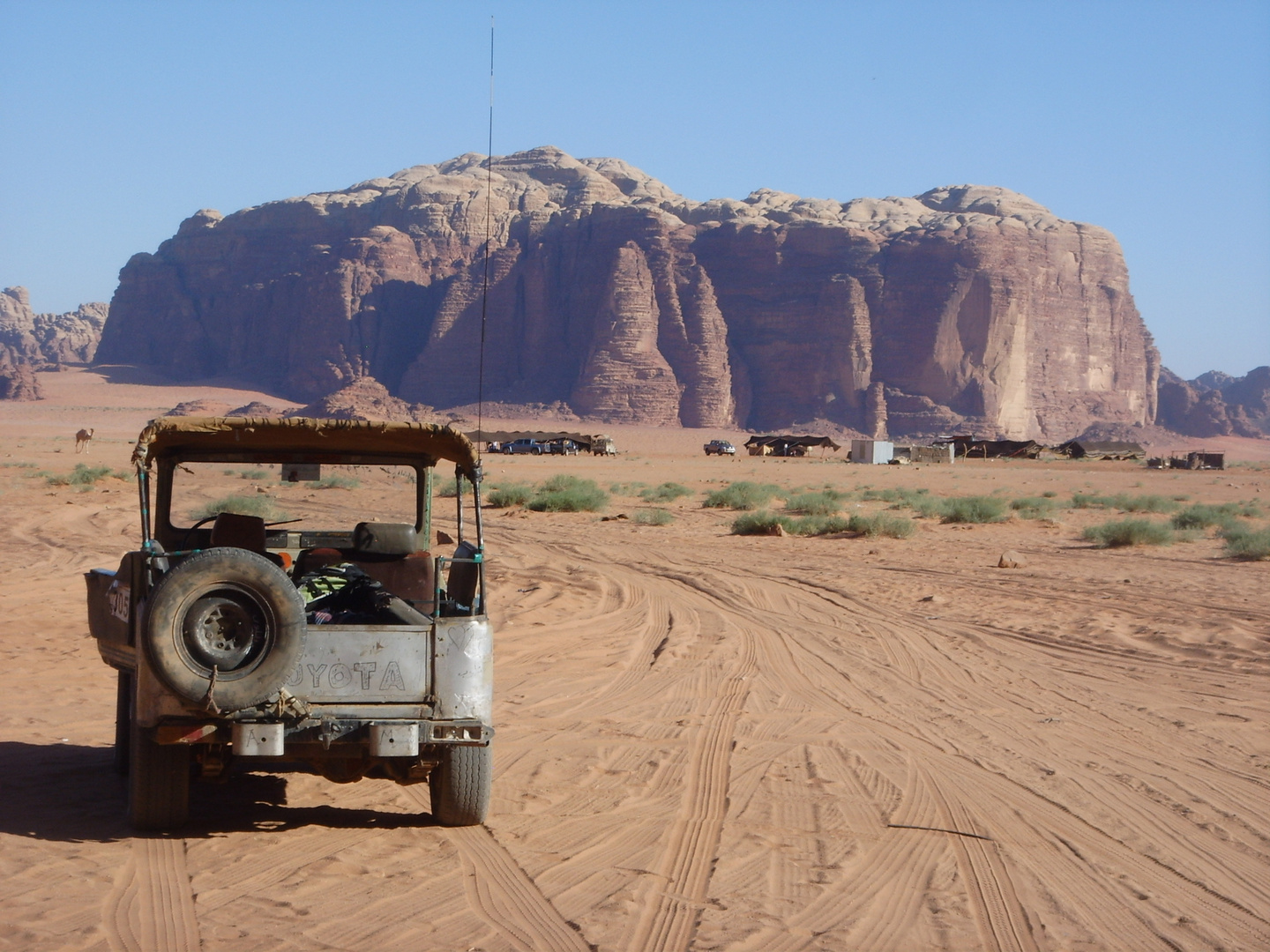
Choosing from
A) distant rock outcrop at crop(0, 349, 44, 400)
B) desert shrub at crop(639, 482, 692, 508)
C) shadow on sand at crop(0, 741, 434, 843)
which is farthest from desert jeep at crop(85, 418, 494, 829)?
distant rock outcrop at crop(0, 349, 44, 400)

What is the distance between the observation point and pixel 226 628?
5016mm

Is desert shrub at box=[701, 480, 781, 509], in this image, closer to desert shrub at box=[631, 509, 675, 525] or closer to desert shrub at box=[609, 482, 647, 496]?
desert shrub at box=[631, 509, 675, 525]

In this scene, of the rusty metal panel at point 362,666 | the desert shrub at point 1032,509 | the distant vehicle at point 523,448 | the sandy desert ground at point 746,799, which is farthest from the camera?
the distant vehicle at point 523,448

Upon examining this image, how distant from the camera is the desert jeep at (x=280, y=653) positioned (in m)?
4.94

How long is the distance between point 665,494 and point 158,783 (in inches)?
1171

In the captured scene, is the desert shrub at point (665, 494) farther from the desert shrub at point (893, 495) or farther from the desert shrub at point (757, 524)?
the desert shrub at point (757, 524)

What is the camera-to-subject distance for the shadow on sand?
5508 mm

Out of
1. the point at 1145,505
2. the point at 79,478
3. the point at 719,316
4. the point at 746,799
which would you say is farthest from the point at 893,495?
the point at 719,316

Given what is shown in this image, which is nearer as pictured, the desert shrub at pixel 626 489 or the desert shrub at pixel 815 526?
the desert shrub at pixel 815 526

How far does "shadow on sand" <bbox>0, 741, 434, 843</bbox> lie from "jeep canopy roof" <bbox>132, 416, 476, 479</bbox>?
1759mm

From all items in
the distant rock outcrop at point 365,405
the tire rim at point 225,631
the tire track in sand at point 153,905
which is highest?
the distant rock outcrop at point 365,405

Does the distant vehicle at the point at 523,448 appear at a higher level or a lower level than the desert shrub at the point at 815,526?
higher

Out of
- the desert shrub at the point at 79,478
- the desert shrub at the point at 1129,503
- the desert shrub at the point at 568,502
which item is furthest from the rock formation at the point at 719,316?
the desert shrub at the point at 568,502

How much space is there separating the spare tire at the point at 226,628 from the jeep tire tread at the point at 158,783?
54 centimetres
